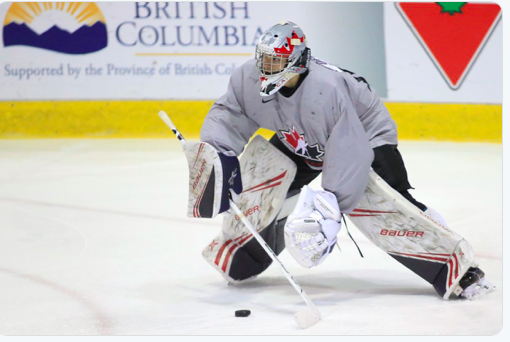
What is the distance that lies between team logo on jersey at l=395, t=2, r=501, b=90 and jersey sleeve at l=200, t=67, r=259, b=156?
12.6 feet

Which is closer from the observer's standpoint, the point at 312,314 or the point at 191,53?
the point at 312,314

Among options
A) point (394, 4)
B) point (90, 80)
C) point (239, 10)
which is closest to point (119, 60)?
point (90, 80)

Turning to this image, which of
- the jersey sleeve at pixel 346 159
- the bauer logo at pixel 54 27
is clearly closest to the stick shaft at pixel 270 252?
the jersey sleeve at pixel 346 159

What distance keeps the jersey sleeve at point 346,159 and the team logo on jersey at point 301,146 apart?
0.64ft

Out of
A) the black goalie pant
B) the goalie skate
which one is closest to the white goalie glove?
the black goalie pant

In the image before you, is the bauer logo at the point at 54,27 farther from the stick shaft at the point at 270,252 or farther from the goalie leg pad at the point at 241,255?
the stick shaft at the point at 270,252

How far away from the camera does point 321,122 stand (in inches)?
99.0

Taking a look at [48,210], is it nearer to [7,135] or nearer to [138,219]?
[138,219]

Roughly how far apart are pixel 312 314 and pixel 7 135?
199 inches

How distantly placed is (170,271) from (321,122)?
1.02 m

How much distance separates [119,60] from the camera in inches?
261

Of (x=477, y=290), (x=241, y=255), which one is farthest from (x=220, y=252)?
(x=477, y=290)

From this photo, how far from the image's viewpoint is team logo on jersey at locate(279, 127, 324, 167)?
2.68m

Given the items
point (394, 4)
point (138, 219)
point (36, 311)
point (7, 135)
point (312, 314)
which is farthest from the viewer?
point (7, 135)
